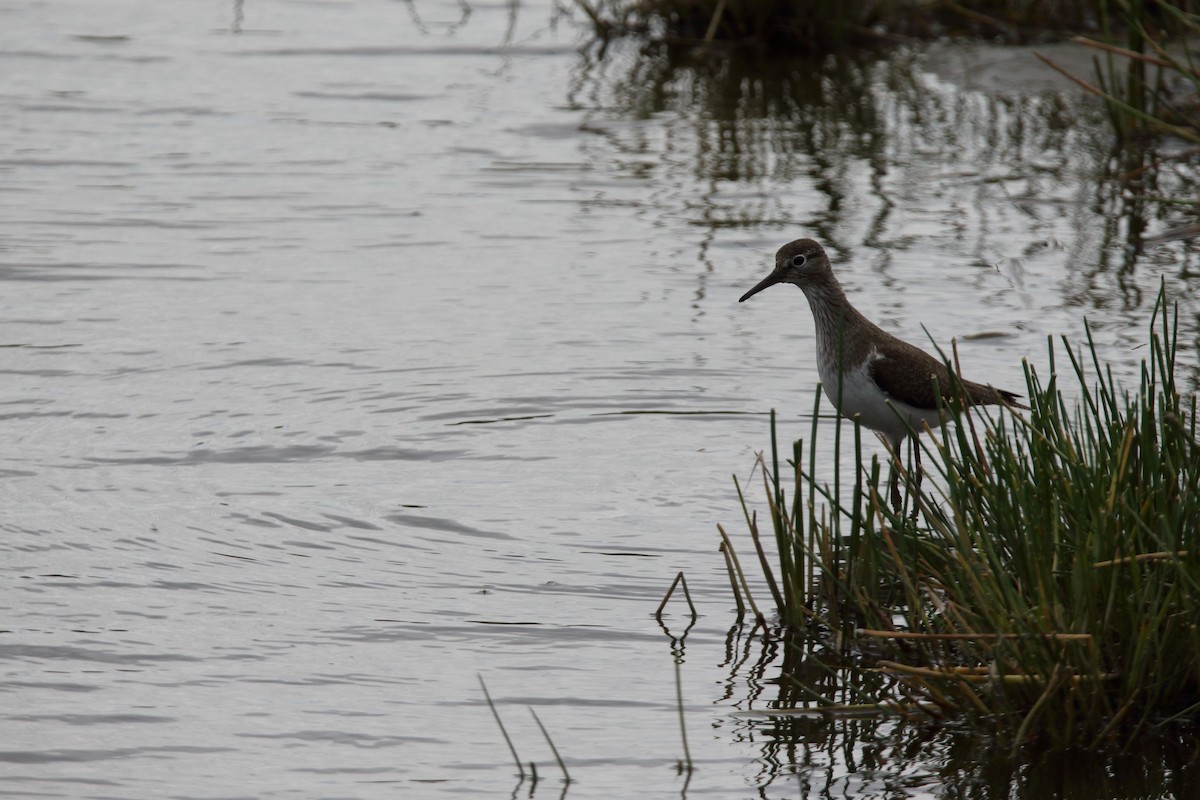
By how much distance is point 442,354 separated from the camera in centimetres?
919

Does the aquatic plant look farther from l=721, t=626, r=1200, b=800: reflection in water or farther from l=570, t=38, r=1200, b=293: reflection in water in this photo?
l=721, t=626, r=1200, b=800: reflection in water

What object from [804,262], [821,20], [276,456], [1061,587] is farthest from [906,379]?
[821,20]

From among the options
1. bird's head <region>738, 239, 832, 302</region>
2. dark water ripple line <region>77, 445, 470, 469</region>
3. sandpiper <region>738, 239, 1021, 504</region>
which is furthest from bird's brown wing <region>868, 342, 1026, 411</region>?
dark water ripple line <region>77, 445, 470, 469</region>

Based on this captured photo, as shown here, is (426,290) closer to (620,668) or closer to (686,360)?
(686,360)

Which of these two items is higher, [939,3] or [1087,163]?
[939,3]

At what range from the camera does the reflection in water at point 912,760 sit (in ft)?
15.9

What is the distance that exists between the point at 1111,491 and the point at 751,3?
476 inches

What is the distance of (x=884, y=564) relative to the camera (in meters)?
6.04

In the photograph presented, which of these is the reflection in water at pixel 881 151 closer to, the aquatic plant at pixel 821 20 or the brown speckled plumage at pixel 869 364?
the aquatic plant at pixel 821 20

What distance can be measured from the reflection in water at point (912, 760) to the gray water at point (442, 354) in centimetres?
2

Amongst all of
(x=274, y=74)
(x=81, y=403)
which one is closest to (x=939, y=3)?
(x=274, y=74)

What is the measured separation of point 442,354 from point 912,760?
471cm

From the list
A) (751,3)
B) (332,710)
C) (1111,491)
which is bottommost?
(332,710)

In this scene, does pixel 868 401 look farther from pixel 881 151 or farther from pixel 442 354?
pixel 881 151
